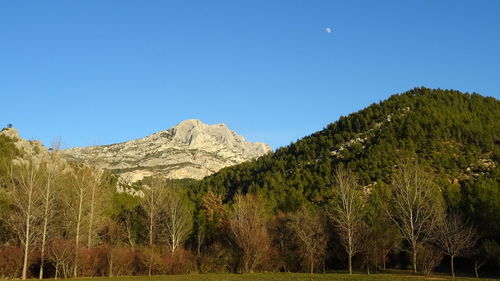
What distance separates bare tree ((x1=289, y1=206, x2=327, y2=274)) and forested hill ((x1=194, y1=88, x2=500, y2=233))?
15.3m

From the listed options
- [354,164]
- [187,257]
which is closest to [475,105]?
[354,164]

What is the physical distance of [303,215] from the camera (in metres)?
54.5

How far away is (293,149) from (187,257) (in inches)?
2958

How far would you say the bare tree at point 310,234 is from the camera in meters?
51.2

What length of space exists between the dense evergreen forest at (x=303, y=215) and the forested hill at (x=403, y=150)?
13.4 inches

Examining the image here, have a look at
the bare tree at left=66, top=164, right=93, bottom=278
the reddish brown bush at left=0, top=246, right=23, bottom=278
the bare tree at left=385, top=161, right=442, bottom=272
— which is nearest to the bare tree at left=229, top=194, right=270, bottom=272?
the bare tree at left=385, top=161, right=442, bottom=272

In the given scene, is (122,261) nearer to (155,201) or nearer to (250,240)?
(250,240)

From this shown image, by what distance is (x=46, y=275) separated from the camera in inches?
1750

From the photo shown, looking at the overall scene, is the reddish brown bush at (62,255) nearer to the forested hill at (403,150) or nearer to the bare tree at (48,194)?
the bare tree at (48,194)

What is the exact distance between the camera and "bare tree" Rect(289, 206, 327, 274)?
5122 cm

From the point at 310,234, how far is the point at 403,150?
40.7 meters

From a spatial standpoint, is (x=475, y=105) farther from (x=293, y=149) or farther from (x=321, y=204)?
(x=321, y=204)

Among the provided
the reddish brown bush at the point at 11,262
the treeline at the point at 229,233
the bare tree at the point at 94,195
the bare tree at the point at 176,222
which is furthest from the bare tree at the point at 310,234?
the reddish brown bush at the point at 11,262

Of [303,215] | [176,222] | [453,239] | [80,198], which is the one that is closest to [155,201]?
[176,222]
